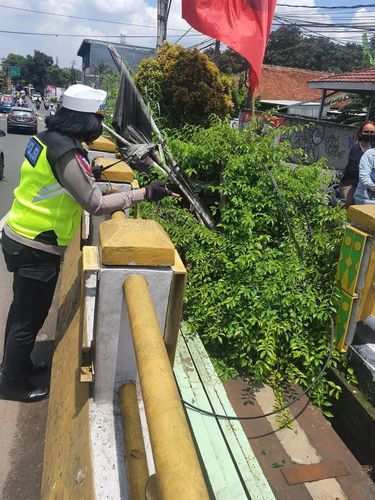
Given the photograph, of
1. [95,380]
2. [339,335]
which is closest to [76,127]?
[95,380]

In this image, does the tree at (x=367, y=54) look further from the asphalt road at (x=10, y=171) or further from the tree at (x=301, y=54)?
the tree at (x=301, y=54)

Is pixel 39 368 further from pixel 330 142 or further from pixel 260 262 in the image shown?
pixel 330 142

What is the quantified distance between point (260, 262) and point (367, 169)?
2.23m

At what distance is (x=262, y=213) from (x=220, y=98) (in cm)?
399

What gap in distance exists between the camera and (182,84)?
6.82 m

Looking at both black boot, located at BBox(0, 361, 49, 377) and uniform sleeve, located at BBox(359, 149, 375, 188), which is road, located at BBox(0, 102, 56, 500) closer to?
black boot, located at BBox(0, 361, 49, 377)

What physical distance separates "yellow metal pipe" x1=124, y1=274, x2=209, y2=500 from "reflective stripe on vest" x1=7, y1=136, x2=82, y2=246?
123cm

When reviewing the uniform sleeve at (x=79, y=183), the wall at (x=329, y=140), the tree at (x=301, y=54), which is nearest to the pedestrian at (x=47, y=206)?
the uniform sleeve at (x=79, y=183)

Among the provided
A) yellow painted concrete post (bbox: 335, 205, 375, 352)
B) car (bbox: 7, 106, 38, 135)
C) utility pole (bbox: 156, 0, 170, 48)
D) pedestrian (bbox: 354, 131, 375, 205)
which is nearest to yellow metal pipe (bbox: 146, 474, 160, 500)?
yellow painted concrete post (bbox: 335, 205, 375, 352)

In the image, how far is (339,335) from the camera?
314 centimetres

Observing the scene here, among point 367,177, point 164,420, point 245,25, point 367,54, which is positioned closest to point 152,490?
point 164,420

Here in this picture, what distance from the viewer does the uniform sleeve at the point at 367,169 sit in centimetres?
475

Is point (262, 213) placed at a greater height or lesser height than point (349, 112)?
lesser

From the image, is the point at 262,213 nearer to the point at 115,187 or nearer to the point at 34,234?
the point at 115,187
